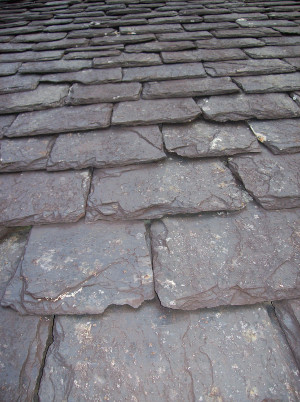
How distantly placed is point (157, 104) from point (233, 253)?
858 mm

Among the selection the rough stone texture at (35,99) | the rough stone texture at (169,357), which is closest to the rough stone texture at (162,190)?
the rough stone texture at (169,357)

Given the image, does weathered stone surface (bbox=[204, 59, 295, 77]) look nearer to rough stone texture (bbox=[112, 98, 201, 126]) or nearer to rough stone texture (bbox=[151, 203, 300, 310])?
rough stone texture (bbox=[112, 98, 201, 126])

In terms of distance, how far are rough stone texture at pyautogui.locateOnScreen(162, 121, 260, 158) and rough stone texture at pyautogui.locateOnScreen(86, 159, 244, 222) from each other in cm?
6

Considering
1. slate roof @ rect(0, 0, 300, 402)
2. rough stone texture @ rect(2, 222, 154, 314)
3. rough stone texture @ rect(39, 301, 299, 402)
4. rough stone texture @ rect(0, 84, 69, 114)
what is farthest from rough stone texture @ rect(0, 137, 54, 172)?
rough stone texture @ rect(39, 301, 299, 402)

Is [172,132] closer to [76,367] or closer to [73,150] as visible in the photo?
[73,150]

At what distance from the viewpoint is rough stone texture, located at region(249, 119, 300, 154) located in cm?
120

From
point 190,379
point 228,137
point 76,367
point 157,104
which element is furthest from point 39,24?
point 190,379

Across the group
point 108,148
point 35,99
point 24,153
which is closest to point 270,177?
point 108,148

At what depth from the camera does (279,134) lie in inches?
48.8

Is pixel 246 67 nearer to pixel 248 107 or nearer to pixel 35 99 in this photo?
pixel 248 107

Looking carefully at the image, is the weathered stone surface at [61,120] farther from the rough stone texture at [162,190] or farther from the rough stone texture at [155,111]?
the rough stone texture at [162,190]

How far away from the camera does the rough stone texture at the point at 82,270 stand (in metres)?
0.88

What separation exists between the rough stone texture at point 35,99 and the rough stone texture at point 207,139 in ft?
2.07

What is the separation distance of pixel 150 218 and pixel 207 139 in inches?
19.9
